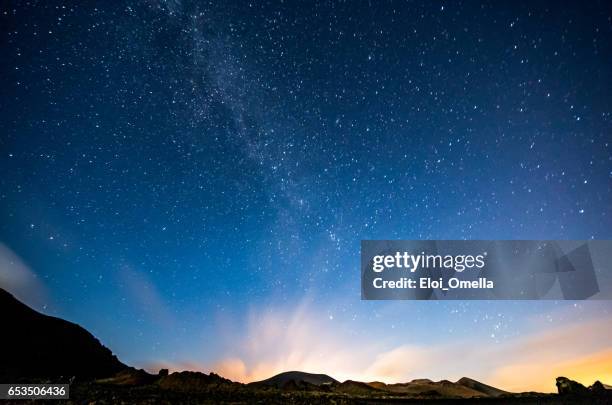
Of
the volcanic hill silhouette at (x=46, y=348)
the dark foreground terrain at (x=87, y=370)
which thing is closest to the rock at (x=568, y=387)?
the dark foreground terrain at (x=87, y=370)

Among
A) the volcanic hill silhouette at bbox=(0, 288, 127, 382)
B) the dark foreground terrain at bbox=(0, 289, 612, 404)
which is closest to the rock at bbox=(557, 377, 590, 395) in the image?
the dark foreground terrain at bbox=(0, 289, 612, 404)

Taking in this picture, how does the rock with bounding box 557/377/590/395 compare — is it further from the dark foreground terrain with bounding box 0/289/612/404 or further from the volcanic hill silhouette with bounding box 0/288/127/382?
the volcanic hill silhouette with bounding box 0/288/127/382

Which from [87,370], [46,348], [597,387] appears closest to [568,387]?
[597,387]

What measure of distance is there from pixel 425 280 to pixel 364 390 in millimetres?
95910

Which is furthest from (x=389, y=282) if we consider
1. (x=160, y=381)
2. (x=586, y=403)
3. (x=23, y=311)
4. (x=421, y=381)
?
(x=421, y=381)

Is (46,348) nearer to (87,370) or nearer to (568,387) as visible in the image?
(87,370)

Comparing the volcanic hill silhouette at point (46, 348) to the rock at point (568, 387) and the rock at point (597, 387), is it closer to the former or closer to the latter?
the rock at point (568, 387)

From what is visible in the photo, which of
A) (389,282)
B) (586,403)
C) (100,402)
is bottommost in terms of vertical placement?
(100,402)

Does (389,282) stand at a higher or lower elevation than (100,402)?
higher

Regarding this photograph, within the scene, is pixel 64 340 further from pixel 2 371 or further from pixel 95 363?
pixel 2 371

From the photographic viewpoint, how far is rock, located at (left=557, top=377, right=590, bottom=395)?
2619 inches

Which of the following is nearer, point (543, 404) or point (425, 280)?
point (425, 280)

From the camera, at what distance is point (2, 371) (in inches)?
2785

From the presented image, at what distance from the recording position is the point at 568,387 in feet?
229
